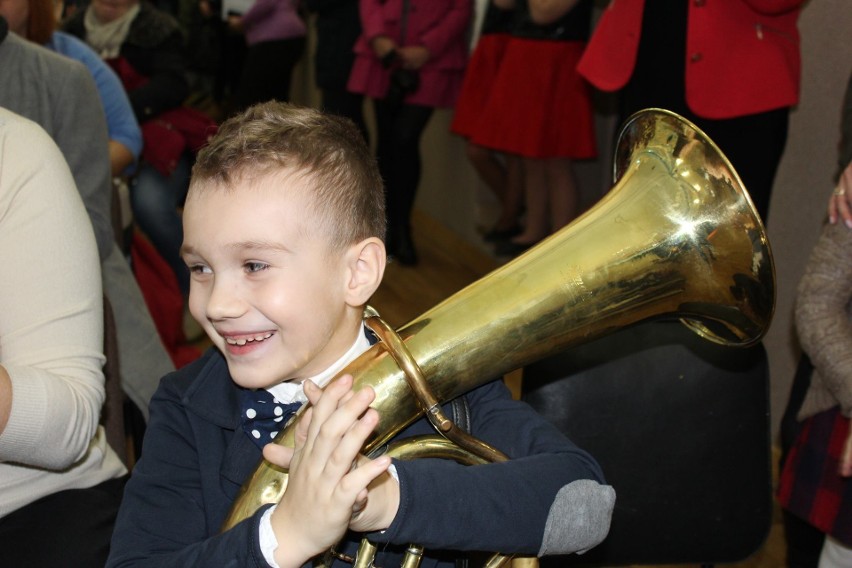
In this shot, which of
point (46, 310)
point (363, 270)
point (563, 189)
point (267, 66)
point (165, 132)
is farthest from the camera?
point (267, 66)

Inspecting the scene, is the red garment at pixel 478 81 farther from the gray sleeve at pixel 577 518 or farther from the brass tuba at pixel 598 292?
the gray sleeve at pixel 577 518

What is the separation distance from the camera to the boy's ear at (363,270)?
1.02 m

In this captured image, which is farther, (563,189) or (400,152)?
(400,152)

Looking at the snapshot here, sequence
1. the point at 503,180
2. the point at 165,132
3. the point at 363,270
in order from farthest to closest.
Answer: the point at 503,180 → the point at 165,132 → the point at 363,270

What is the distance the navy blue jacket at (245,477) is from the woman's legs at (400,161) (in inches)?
112

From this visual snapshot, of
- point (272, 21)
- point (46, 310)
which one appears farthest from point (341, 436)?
point (272, 21)

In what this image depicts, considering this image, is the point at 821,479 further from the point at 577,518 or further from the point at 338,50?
the point at 338,50

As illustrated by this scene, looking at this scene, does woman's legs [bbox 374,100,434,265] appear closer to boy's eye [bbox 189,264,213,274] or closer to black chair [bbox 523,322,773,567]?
black chair [bbox 523,322,773,567]

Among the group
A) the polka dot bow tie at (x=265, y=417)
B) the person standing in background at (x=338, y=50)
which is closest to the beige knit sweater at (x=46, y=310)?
the polka dot bow tie at (x=265, y=417)

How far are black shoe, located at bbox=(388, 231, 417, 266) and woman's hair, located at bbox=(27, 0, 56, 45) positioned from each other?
6.99 feet

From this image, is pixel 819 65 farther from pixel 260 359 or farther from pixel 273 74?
pixel 273 74

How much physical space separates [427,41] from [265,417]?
2.89 m

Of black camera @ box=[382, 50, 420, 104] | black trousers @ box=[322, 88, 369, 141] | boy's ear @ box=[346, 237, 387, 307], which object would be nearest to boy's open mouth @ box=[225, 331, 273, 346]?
boy's ear @ box=[346, 237, 387, 307]

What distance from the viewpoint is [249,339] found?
37.7 inches
